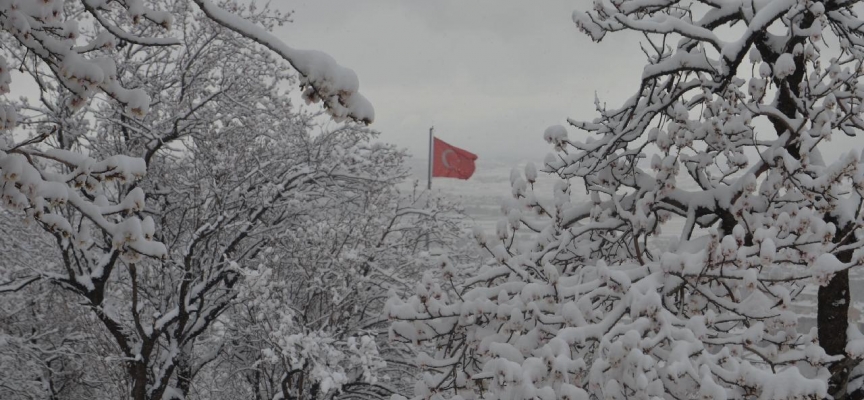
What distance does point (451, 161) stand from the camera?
16719mm

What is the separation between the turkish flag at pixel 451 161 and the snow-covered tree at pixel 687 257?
10.5 meters

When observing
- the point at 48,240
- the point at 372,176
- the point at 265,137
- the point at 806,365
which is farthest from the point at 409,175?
the point at 806,365

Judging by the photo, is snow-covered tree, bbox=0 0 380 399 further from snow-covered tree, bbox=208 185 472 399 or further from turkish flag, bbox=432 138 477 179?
turkish flag, bbox=432 138 477 179

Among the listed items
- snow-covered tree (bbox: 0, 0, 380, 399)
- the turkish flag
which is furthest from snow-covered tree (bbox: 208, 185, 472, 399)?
the turkish flag

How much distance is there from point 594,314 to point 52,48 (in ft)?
10.8

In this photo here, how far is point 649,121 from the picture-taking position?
5328mm

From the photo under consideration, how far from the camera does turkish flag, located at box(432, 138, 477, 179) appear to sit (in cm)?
1634

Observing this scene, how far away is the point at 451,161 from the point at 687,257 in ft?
43.1

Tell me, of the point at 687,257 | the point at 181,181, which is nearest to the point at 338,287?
the point at 181,181

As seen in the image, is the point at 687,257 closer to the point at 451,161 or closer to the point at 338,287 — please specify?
the point at 338,287

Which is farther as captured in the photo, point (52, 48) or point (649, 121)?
point (649, 121)

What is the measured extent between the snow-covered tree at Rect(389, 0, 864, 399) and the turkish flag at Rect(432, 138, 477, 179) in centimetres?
1053

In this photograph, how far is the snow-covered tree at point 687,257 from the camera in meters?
3.48

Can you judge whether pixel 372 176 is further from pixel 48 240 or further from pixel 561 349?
pixel 561 349
